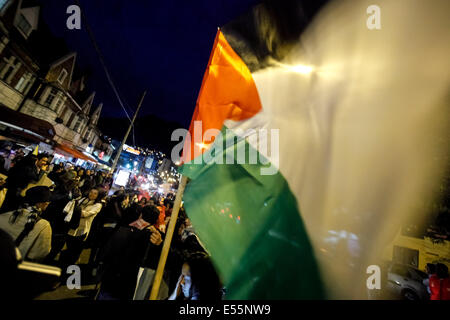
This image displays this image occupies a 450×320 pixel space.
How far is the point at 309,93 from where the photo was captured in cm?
188

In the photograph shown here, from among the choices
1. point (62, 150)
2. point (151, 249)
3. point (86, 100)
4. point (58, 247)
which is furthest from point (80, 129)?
point (151, 249)

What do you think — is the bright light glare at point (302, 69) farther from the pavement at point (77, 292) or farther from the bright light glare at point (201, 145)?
the pavement at point (77, 292)

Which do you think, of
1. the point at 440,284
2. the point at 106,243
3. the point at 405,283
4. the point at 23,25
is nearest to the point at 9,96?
the point at 23,25

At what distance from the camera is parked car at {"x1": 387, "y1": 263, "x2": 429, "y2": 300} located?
31.2 feet

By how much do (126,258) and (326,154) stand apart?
161 inches

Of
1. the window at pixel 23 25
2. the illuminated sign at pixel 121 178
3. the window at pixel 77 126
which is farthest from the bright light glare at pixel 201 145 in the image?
the window at pixel 77 126

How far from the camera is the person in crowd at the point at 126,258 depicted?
352 cm

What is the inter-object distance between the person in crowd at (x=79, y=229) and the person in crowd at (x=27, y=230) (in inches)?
Result: 75.5

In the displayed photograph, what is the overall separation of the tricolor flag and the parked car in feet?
41.8

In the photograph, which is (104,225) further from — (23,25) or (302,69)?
(23,25)

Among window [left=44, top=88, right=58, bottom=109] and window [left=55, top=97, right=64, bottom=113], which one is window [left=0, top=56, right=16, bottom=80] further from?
window [left=55, top=97, right=64, bottom=113]
